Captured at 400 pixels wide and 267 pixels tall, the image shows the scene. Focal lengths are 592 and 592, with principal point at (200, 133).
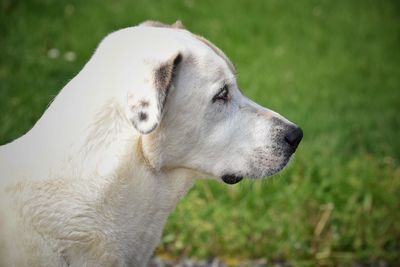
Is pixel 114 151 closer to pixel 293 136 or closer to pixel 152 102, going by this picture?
pixel 152 102

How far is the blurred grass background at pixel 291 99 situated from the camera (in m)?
4.64

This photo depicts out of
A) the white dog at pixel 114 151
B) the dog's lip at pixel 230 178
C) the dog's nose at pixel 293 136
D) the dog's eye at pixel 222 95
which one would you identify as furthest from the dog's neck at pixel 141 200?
the dog's nose at pixel 293 136

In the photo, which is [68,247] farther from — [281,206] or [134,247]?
[281,206]

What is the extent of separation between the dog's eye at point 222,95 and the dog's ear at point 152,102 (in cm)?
32

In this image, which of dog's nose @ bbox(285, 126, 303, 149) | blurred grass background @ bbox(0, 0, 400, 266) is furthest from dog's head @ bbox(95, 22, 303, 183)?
blurred grass background @ bbox(0, 0, 400, 266)

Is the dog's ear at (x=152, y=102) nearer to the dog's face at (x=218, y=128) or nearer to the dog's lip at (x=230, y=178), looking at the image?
the dog's face at (x=218, y=128)

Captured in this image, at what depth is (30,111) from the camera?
19.1ft

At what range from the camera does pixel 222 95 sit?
2678 mm

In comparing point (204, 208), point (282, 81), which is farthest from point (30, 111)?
point (282, 81)

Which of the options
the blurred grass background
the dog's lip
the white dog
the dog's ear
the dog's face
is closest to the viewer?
the dog's ear

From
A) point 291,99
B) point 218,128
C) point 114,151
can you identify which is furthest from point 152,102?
point 291,99

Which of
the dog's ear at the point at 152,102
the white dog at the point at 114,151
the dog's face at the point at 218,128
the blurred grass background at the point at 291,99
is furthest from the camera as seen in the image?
the blurred grass background at the point at 291,99

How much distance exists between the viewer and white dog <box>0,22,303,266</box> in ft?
7.84

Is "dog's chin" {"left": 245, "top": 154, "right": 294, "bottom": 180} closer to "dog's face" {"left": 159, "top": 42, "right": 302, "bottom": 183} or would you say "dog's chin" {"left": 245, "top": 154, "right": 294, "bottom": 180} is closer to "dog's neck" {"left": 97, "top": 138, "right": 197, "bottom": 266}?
"dog's face" {"left": 159, "top": 42, "right": 302, "bottom": 183}
